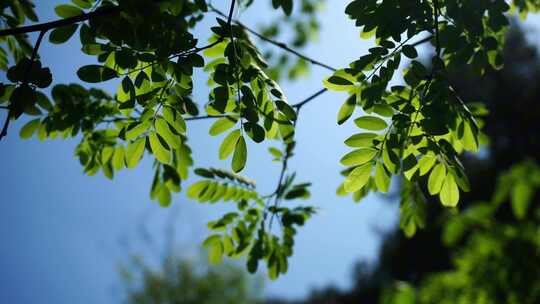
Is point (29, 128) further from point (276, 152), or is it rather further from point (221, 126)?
point (276, 152)

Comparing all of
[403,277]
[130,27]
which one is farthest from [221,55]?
[403,277]

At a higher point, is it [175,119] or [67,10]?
[67,10]

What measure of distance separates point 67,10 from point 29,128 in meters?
0.59

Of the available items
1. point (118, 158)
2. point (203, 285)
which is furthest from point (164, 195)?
point (203, 285)

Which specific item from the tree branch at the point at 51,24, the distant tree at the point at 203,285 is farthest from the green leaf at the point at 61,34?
Answer: the distant tree at the point at 203,285

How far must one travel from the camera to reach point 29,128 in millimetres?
1833

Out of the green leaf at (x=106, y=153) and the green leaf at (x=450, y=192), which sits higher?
the green leaf at (x=106, y=153)

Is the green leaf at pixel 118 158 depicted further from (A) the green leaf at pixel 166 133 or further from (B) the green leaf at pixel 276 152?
(B) the green leaf at pixel 276 152

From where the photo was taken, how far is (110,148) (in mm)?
1868

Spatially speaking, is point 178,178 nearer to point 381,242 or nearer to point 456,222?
point 456,222

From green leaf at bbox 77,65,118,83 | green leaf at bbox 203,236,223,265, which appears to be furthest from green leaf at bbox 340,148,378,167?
green leaf at bbox 203,236,223,265

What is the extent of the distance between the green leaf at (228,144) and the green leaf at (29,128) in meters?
0.98

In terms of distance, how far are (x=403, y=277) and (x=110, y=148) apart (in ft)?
61.0

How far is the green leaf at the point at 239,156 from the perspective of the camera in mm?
1335
